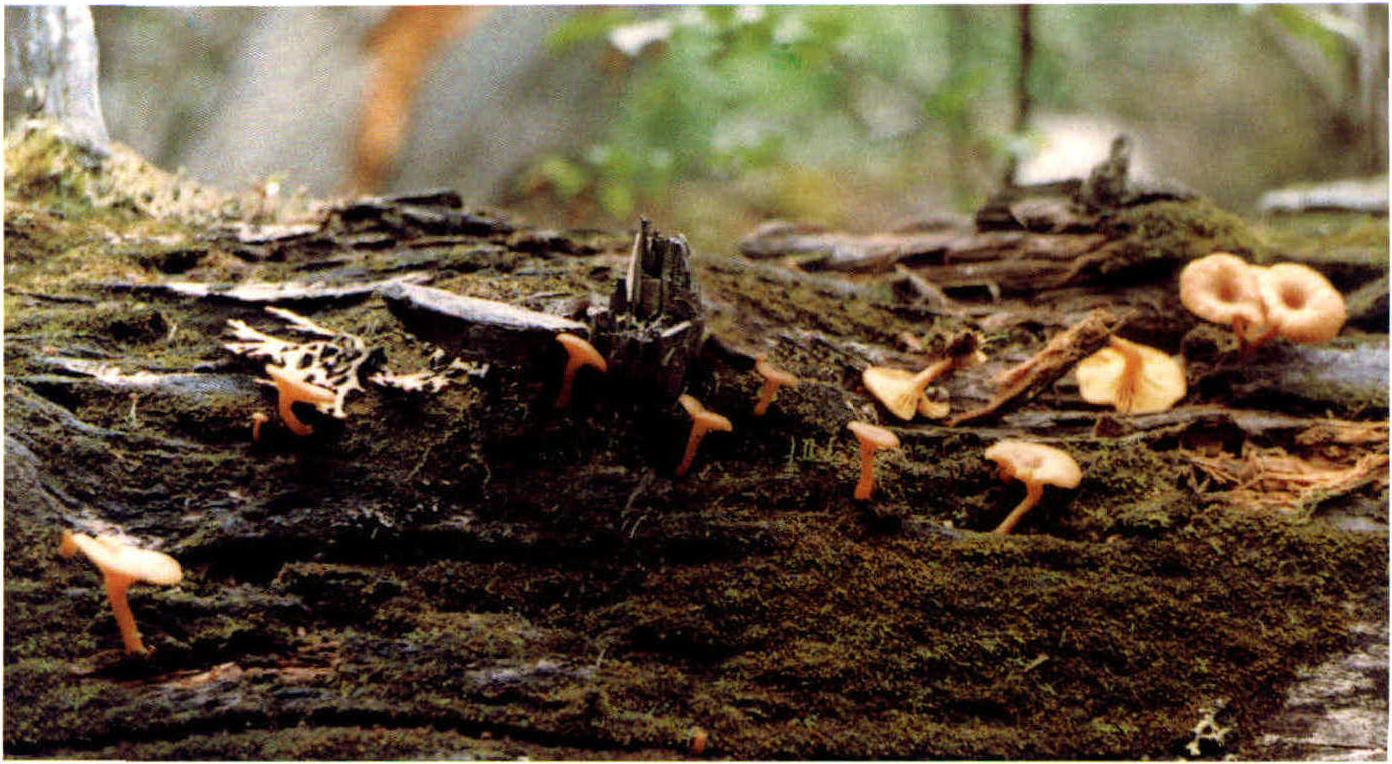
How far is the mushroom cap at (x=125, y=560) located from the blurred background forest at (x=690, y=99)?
1.82m

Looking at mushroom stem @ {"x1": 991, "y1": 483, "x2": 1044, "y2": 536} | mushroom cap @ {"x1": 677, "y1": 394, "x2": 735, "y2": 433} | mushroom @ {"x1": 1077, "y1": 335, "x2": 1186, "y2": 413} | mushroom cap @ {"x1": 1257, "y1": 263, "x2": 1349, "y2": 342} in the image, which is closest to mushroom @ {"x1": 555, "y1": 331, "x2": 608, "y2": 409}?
mushroom cap @ {"x1": 677, "y1": 394, "x2": 735, "y2": 433}

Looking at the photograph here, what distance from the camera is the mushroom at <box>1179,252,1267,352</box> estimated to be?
9.84 feet

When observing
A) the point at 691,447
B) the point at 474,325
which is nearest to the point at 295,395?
the point at 474,325

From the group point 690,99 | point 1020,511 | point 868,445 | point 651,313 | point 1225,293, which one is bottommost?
point 1020,511

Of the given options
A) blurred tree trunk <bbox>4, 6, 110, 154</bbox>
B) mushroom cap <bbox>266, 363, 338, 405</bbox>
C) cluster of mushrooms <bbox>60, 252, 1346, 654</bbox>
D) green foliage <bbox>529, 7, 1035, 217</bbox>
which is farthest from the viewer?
green foliage <bbox>529, 7, 1035, 217</bbox>

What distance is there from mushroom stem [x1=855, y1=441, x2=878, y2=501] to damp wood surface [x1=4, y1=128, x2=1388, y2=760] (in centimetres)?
4

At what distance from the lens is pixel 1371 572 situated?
2.61 metres

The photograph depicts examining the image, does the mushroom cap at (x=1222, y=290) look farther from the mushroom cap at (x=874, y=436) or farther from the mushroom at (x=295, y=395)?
the mushroom at (x=295, y=395)

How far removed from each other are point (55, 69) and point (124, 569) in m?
1.99

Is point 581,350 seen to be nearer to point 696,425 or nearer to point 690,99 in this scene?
point 696,425

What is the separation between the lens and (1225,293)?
309cm

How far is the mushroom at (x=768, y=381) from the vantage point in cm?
258

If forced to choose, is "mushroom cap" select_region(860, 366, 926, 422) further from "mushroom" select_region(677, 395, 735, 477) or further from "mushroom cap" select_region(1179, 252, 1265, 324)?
"mushroom cap" select_region(1179, 252, 1265, 324)

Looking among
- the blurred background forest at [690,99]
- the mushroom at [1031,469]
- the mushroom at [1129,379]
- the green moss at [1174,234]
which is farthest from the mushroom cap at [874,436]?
the blurred background forest at [690,99]
